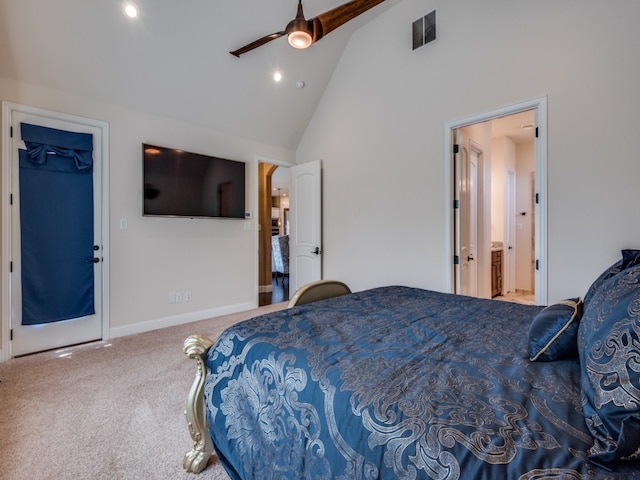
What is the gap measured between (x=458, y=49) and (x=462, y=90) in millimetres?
418

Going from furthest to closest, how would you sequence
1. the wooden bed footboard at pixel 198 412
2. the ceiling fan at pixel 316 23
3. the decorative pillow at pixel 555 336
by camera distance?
the ceiling fan at pixel 316 23 → the wooden bed footboard at pixel 198 412 → the decorative pillow at pixel 555 336

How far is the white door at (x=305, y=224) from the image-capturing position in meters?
4.47

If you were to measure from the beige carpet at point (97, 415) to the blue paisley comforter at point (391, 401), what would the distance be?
0.58 m

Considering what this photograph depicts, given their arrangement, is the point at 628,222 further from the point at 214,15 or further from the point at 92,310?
the point at 92,310

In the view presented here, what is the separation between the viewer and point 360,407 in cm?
87

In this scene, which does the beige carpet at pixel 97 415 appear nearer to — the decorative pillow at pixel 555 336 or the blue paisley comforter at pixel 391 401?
the blue paisley comforter at pixel 391 401

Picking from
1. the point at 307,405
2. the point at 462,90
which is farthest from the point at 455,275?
the point at 307,405

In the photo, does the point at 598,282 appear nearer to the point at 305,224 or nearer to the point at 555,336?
the point at 555,336

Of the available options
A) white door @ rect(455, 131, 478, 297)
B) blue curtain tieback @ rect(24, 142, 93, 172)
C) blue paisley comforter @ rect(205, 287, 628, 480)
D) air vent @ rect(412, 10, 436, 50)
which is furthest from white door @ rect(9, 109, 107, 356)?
white door @ rect(455, 131, 478, 297)

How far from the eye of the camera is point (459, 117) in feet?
10.2

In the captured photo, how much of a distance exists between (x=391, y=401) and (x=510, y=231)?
5.93m

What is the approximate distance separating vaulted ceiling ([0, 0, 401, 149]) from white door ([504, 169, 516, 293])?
3.91m

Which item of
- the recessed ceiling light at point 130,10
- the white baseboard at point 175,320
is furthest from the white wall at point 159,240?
the recessed ceiling light at point 130,10

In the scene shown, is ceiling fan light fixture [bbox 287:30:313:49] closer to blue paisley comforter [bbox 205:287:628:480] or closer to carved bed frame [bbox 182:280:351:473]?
blue paisley comforter [bbox 205:287:628:480]
